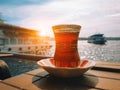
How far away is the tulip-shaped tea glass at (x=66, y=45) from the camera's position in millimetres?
882

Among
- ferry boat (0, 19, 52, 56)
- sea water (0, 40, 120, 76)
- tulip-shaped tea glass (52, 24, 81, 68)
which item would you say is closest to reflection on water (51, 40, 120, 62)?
sea water (0, 40, 120, 76)

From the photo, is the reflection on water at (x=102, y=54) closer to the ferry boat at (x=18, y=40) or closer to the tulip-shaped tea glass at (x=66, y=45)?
the ferry boat at (x=18, y=40)

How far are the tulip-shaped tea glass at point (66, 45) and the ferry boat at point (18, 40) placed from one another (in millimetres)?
20636

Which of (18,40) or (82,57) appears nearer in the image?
(18,40)

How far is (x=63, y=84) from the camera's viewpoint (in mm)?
741

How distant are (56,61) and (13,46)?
22136 millimetres

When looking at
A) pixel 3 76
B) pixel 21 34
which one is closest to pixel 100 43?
pixel 21 34

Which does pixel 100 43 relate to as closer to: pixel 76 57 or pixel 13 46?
pixel 13 46

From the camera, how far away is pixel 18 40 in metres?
23.9

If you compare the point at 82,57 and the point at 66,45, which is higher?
the point at 66,45

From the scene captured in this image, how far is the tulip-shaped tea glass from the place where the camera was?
882 mm

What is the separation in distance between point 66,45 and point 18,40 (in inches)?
952

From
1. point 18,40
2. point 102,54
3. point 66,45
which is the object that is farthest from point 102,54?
point 66,45

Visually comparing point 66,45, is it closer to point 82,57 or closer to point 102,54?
point 82,57
